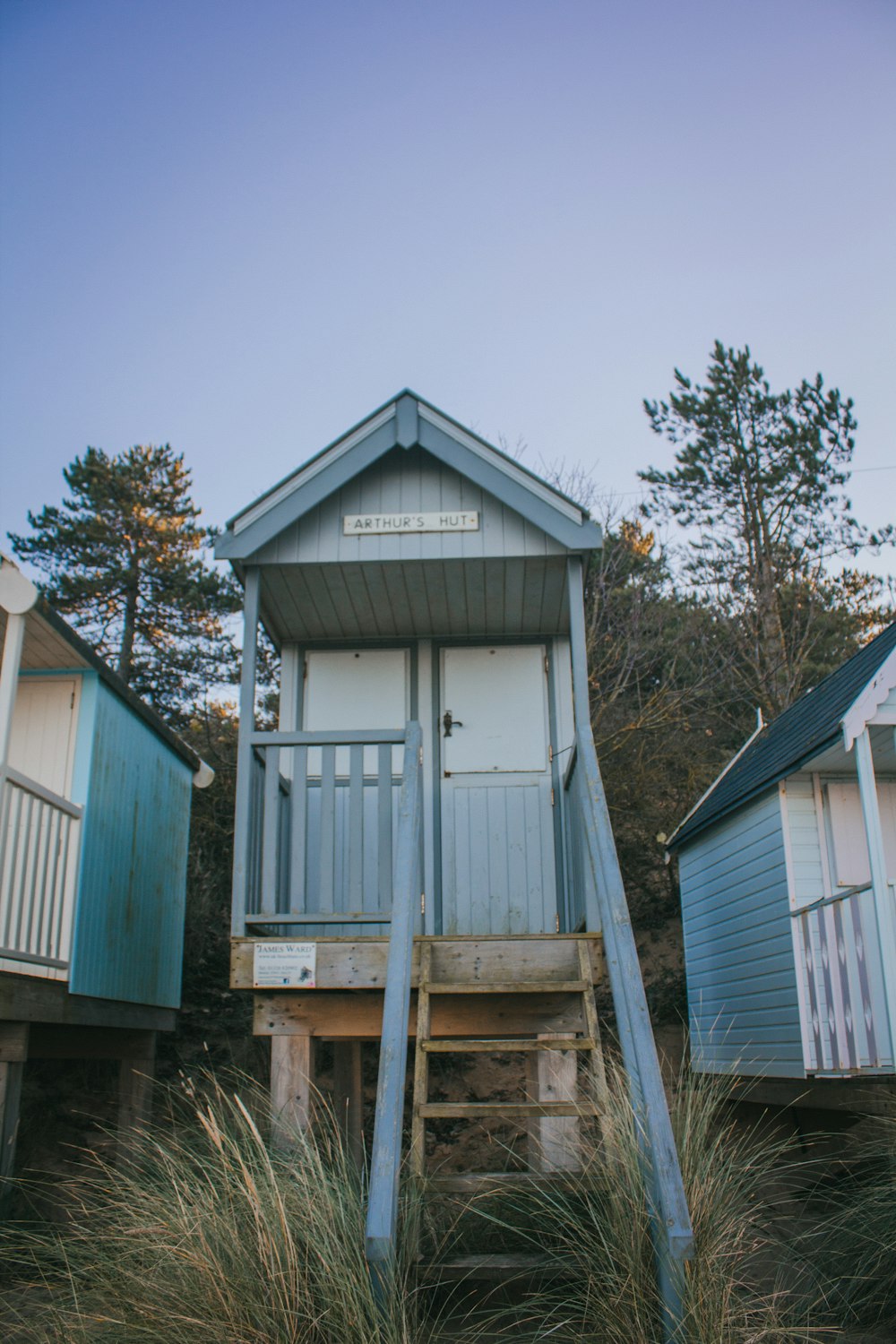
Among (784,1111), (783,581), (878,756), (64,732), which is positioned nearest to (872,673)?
(878,756)

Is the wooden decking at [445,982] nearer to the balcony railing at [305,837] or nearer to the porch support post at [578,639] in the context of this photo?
the balcony railing at [305,837]

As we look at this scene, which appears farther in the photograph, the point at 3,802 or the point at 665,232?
the point at 665,232

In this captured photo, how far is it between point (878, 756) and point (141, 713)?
5692 mm

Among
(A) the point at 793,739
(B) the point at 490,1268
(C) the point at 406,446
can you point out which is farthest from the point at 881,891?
(C) the point at 406,446

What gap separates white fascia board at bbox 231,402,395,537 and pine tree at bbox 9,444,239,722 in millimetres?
11685

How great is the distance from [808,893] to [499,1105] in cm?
435

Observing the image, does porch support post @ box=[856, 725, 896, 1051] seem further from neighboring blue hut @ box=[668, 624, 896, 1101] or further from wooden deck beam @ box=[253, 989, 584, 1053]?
wooden deck beam @ box=[253, 989, 584, 1053]

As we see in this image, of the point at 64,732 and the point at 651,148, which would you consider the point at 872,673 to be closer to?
the point at 64,732

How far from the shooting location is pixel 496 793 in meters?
7.38

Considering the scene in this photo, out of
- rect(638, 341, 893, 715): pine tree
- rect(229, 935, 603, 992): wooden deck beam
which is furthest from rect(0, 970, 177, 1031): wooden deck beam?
rect(638, 341, 893, 715): pine tree

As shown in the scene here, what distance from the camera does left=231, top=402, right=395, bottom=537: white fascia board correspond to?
248 inches

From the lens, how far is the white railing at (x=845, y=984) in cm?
659

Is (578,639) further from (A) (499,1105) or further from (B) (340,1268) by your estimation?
(B) (340,1268)

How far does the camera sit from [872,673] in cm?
703
